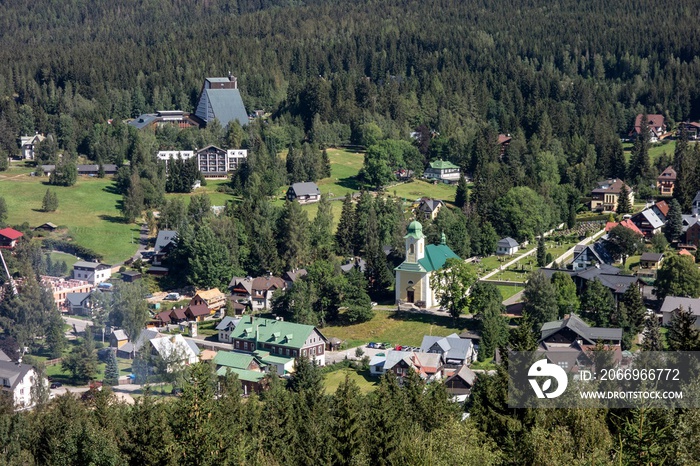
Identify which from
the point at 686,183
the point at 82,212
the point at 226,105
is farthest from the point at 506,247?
the point at 226,105

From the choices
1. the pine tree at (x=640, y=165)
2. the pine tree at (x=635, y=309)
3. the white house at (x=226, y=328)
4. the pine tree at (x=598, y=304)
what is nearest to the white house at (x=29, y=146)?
the white house at (x=226, y=328)

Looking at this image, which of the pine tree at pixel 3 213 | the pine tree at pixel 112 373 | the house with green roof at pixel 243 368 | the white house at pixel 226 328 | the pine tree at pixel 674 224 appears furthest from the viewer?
the pine tree at pixel 3 213

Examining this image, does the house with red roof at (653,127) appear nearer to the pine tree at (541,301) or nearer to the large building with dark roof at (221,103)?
the large building with dark roof at (221,103)

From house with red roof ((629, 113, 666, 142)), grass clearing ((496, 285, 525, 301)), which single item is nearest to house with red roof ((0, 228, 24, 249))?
grass clearing ((496, 285, 525, 301))

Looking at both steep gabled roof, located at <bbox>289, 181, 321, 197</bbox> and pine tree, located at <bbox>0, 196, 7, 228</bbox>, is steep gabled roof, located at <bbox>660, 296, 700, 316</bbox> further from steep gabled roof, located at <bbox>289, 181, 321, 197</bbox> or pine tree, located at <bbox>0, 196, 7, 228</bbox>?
pine tree, located at <bbox>0, 196, 7, 228</bbox>

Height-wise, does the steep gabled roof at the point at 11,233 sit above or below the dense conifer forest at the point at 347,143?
below

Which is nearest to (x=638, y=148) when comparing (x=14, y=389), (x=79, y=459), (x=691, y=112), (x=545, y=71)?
(x=691, y=112)
